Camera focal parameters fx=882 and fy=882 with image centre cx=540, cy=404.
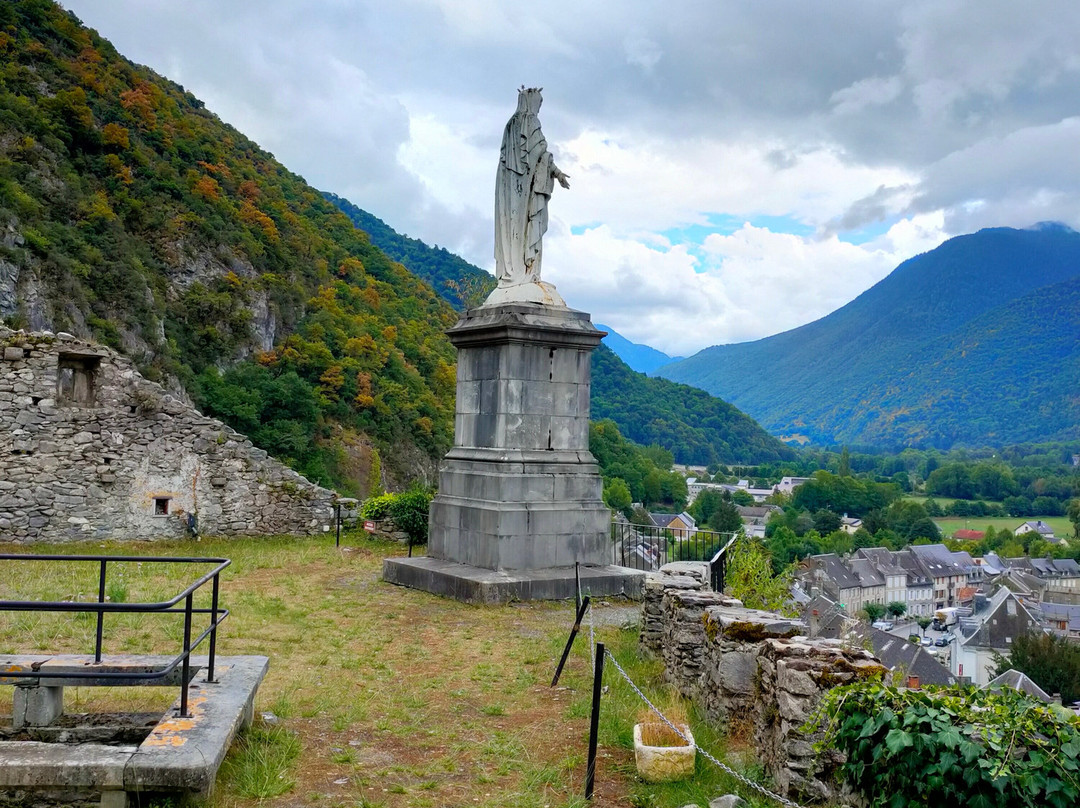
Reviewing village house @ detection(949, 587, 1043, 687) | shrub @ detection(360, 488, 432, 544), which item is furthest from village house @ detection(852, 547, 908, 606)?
shrub @ detection(360, 488, 432, 544)

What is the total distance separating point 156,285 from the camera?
34.7 metres

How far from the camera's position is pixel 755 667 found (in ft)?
18.0

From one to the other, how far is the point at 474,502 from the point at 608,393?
249 feet

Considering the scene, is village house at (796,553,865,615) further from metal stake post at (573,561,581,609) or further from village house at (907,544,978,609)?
metal stake post at (573,561,581,609)

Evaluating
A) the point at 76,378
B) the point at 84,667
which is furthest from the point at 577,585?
the point at 76,378

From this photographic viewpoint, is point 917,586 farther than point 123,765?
Yes

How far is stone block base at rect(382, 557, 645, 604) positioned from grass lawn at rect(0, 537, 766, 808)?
21 cm

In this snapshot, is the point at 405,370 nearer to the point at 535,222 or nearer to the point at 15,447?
A: the point at 15,447

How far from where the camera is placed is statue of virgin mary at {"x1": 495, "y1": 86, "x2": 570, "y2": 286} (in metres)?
11.2

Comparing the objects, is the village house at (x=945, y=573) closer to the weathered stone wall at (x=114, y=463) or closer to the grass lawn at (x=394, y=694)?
the weathered stone wall at (x=114, y=463)

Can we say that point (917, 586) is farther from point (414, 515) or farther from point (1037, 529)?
point (414, 515)

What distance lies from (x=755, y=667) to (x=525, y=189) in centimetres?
738

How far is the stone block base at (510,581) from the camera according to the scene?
9563 mm

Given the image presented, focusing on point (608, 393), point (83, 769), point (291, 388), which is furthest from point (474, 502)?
point (608, 393)
